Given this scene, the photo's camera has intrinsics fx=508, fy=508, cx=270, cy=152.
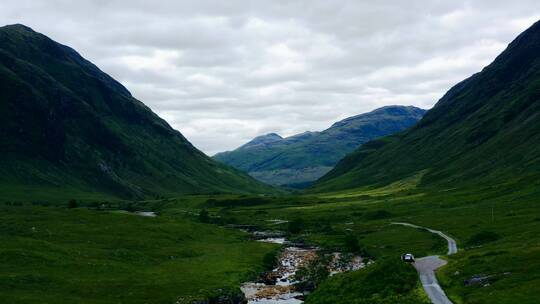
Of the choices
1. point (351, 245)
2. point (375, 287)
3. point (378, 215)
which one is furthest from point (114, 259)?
point (378, 215)

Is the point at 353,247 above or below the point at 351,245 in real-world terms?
below

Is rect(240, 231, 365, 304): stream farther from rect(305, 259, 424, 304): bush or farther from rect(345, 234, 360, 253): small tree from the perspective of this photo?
rect(305, 259, 424, 304): bush

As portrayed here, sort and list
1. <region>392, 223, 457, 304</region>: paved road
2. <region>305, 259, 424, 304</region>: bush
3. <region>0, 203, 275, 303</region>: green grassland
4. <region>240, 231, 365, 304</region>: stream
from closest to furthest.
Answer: <region>392, 223, 457, 304</region>: paved road, <region>305, 259, 424, 304</region>: bush, <region>0, 203, 275, 303</region>: green grassland, <region>240, 231, 365, 304</region>: stream

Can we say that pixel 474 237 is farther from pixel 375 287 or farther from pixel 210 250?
pixel 210 250

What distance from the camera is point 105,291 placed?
255ft

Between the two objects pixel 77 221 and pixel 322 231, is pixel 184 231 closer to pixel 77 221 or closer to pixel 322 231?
pixel 77 221

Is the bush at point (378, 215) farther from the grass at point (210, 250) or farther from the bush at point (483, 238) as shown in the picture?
the bush at point (483, 238)

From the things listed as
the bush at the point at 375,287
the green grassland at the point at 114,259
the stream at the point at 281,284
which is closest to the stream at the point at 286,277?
the stream at the point at 281,284

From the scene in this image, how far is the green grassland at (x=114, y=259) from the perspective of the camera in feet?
251

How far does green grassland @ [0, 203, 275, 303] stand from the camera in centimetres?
7662

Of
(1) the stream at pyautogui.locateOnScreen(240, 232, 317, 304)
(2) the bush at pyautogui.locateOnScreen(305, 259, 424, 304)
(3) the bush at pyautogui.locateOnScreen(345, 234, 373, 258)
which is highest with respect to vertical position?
(2) the bush at pyautogui.locateOnScreen(305, 259, 424, 304)

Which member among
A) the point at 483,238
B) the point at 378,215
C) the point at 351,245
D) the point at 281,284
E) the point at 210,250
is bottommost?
the point at 281,284

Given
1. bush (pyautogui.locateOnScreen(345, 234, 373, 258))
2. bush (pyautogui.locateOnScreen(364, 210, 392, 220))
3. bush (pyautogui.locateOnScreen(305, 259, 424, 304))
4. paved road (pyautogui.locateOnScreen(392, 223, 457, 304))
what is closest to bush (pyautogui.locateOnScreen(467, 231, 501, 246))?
paved road (pyautogui.locateOnScreen(392, 223, 457, 304))

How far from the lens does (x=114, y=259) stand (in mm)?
102500
